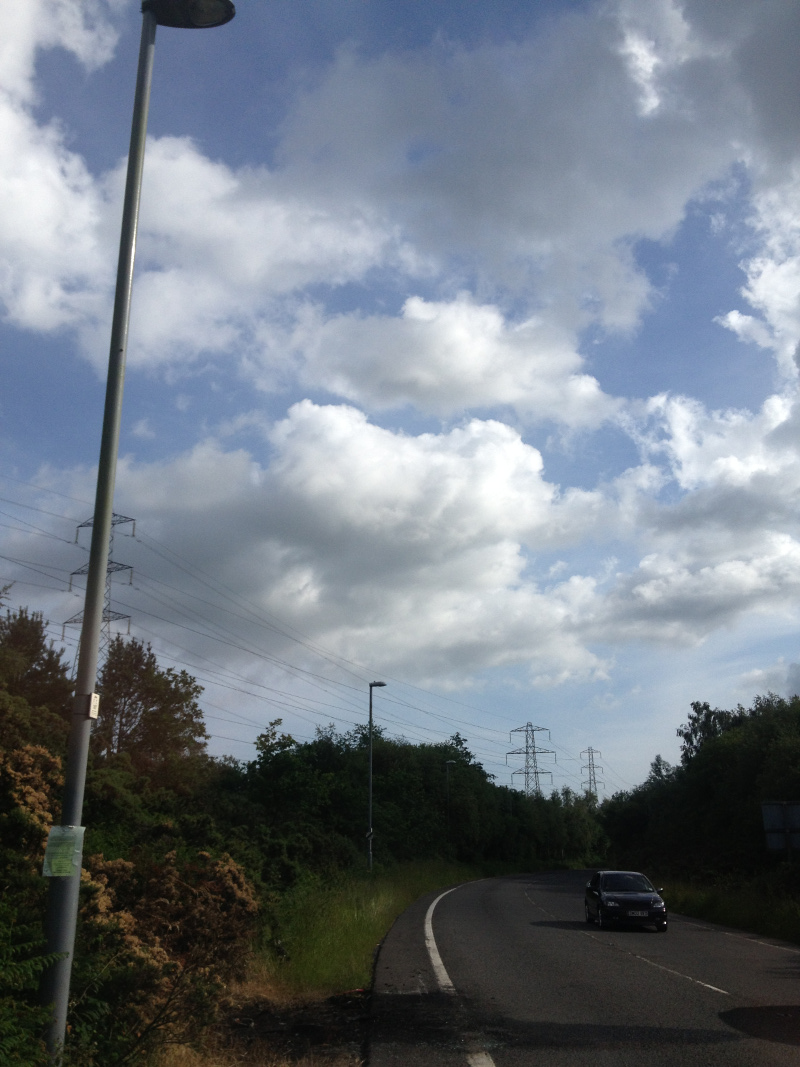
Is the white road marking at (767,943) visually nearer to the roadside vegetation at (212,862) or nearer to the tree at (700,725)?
the roadside vegetation at (212,862)

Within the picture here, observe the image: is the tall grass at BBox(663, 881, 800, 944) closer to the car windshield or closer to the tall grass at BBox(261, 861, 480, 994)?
the car windshield

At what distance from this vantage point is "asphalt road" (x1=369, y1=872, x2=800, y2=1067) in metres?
8.06

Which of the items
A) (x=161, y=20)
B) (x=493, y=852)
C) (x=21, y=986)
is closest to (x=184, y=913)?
(x=21, y=986)

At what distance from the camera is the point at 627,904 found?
2123 centimetres

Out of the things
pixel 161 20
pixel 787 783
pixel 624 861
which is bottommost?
pixel 624 861

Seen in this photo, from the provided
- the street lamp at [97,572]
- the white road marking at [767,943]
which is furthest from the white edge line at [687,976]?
the street lamp at [97,572]

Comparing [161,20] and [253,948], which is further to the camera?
[253,948]

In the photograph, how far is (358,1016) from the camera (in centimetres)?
1007

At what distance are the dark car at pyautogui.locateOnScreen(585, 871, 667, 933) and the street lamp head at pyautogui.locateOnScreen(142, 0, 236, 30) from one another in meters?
20.3

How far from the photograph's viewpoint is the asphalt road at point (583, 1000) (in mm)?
8062

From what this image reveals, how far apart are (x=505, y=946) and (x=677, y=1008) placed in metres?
7.36

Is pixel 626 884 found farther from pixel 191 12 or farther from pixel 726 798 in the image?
pixel 726 798

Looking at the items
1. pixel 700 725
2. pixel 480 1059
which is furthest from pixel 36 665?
pixel 700 725

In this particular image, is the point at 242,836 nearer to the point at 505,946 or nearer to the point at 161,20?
the point at 505,946
